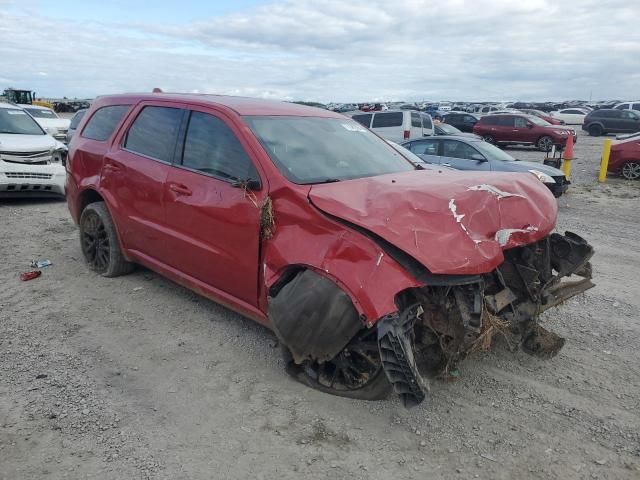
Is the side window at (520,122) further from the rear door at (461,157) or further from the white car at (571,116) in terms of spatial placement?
the white car at (571,116)

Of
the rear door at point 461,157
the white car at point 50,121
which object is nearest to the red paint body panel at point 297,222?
the rear door at point 461,157

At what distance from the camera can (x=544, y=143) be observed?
74.3ft

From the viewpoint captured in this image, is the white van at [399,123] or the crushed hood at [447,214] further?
the white van at [399,123]

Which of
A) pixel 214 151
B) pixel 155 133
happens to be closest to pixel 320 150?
pixel 214 151

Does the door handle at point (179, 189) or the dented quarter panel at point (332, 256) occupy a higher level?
the door handle at point (179, 189)

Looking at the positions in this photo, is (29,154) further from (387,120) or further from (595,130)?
(595,130)

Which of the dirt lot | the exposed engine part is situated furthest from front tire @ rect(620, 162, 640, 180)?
the exposed engine part

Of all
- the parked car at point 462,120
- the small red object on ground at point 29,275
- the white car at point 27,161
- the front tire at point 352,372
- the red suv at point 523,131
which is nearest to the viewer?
the front tire at point 352,372

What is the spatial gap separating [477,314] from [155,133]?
3.16 m

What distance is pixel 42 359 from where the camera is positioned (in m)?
3.77

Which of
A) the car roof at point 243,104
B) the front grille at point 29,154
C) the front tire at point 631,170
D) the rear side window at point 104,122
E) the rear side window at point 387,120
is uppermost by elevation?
the car roof at point 243,104

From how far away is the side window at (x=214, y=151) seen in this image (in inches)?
147

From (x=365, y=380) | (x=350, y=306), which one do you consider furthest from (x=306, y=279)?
(x=365, y=380)

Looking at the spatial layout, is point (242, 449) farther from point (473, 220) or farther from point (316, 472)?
point (473, 220)
